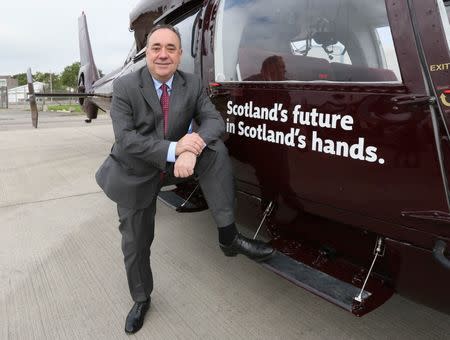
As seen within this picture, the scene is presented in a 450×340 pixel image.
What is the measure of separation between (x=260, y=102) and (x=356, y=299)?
104cm

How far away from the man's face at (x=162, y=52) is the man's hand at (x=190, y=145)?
38 cm

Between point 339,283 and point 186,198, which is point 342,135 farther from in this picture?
point 186,198

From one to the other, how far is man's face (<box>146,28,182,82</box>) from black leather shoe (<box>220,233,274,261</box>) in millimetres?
924

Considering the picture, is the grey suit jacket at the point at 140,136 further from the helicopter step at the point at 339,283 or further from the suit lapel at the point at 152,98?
the helicopter step at the point at 339,283

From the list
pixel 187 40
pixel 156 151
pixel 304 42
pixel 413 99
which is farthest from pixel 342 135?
pixel 187 40

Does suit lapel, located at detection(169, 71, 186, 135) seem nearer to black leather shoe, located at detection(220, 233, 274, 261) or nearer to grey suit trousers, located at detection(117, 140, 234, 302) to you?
grey suit trousers, located at detection(117, 140, 234, 302)

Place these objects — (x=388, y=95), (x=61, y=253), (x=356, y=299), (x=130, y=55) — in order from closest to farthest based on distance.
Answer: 1. (x=388, y=95)
2. (x=356, y=299)
3. (x=61, y=253)
4. (x=130, y=55)

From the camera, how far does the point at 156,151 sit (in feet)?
5.99

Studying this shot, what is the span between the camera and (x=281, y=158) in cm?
196

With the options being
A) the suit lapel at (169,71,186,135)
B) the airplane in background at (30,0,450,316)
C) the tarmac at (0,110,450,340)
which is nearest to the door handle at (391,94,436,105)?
the airplane in background at (30,0,450,316)

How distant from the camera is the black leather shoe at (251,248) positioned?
1.94 meters

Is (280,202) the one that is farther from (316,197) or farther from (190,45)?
(190,45)

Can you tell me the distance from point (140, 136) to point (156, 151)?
111 millimetres

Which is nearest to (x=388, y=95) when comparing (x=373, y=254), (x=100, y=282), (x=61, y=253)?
(x=373, y=254)
